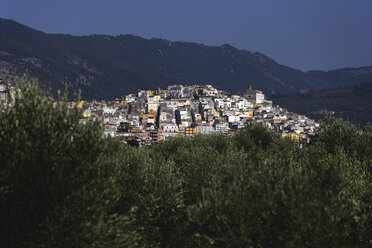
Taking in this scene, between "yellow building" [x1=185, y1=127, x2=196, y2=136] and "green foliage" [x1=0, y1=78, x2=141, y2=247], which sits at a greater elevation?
"green foliage" [x1=0, y1=78, x2=141, y2=247]

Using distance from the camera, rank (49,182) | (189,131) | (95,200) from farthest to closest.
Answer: (189,131), (49,182), (95,200)

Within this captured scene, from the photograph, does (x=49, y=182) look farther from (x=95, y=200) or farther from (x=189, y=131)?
(x=189, y=131)

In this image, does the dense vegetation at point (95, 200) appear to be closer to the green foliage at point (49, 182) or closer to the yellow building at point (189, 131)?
the green foliage at point (49, 182)

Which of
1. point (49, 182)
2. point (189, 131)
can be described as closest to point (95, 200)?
point (49, 182)

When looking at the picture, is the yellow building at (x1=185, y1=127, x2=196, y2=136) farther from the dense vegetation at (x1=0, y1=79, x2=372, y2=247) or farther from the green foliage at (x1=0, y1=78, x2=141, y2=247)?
the green foliage at (x1=0, y1=78, x2=141, y2=247)

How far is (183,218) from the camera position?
33562mm

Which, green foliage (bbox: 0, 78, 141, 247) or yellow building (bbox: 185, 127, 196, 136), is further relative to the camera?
yellow building (bbox: 185, 127, 196, 136)

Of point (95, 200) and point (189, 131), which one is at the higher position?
point (95, 200)

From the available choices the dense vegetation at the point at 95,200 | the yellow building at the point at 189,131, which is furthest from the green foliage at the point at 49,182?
the yellow building at the point at 189,131

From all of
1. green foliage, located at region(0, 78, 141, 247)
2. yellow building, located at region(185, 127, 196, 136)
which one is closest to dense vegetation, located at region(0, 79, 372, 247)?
green foliage, located at region(0, 78, 141, 247)

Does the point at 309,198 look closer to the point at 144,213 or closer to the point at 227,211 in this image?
the point at 227,211

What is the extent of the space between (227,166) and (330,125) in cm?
3089

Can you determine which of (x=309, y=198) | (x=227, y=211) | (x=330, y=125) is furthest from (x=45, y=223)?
(x=330, y=125)

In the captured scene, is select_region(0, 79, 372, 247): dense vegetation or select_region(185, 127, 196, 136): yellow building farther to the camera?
select_region(185, 127, 196, 136): yellow building
